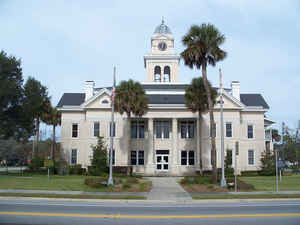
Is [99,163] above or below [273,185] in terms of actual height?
above

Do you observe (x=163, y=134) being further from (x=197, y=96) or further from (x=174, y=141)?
(x=197, y=96)

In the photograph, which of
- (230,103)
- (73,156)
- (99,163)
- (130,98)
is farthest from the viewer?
(73,156)

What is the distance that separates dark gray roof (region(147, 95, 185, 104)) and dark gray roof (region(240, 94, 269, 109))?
31.8 ft

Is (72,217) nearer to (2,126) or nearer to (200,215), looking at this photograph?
(200,215)

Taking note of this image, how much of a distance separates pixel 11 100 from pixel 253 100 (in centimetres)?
3281

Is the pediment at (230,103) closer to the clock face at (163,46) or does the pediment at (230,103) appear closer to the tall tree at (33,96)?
the clock face at (163,46)

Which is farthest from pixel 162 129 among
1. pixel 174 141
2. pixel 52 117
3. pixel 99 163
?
pixel 52 117

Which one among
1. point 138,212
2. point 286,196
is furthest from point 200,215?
point 286,196

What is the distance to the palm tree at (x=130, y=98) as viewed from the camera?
111 ft

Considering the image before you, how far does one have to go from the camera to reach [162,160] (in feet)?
135

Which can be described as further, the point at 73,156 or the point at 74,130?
the point at 74,130

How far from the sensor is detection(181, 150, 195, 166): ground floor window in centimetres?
4134

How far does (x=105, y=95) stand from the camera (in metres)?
41.6

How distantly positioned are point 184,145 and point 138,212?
1179 inches
